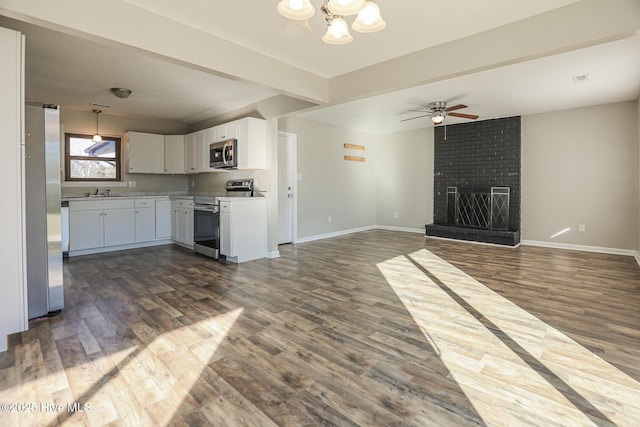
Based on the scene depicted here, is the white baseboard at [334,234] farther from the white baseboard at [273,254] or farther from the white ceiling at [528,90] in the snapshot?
the white ceiling at [528,90]

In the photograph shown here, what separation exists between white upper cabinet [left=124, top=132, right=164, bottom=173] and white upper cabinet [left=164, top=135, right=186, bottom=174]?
7 cm

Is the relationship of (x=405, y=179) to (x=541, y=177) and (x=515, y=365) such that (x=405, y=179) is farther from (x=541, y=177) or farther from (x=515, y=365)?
(x=515, y=365)

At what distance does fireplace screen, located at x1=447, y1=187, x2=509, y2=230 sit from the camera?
632 cm

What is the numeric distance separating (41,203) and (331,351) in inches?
103

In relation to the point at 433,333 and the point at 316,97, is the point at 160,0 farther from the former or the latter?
the point at 433,333

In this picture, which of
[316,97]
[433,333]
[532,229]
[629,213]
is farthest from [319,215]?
[629,213]

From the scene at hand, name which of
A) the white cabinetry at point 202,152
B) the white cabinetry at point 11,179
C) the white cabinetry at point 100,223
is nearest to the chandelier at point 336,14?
the white cabinetry at point 11,179

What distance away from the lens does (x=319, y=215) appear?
673 centimetres

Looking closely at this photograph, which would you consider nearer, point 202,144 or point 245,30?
point 245,30

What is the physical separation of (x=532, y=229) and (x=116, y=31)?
265 inches

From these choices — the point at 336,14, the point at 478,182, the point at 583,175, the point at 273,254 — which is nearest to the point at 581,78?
the point at 583,175

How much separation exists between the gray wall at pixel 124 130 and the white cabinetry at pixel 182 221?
0.79m

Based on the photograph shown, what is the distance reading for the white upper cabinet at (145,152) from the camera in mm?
5836

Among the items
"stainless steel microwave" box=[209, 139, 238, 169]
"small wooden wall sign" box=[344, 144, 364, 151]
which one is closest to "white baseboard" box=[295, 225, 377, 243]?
"small wooden wall sign" box=[344, 144, 364, 151]
